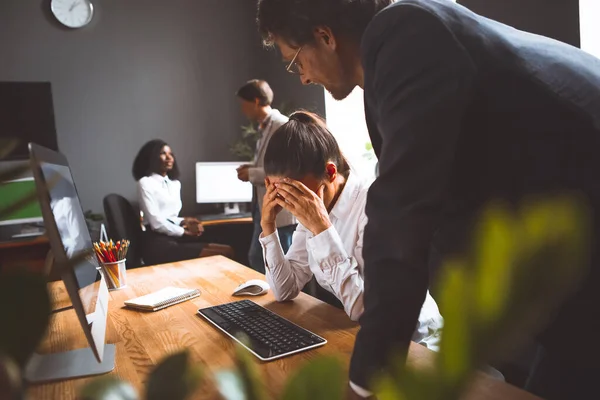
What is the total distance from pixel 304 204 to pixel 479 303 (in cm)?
122

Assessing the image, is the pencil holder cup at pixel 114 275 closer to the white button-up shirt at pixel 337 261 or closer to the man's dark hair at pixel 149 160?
the white button-up shirt at pixel 337 261

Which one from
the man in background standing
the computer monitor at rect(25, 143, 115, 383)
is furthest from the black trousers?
the man in background standing

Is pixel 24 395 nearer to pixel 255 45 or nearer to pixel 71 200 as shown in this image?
pixel 71 200

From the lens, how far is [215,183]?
4.62m

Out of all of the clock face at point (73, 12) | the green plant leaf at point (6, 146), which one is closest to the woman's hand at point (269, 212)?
the green plant leaf at point (6, 146)

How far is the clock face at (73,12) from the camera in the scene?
14.3 feet

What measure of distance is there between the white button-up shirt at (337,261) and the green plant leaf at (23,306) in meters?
1.00

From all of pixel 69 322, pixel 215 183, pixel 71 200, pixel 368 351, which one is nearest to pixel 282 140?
pixel 71 200

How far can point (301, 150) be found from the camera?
5.04 feet

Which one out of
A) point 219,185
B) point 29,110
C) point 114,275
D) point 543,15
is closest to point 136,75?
point 29,110

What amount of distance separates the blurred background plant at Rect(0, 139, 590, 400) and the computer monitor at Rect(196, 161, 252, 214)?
4418mm

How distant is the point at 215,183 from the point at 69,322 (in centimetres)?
328

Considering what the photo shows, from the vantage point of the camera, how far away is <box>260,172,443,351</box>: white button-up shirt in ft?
4.17

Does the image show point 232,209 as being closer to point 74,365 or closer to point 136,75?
point 136,75
